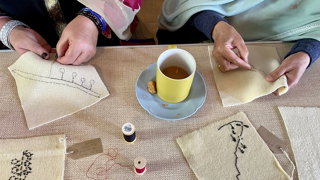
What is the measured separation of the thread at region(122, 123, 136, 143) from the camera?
52 cm

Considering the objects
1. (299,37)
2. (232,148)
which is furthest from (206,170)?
(299,37)

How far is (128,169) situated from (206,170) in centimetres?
15

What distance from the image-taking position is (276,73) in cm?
62

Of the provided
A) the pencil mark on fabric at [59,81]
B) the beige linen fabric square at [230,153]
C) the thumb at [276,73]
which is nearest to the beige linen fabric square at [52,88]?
the pencil mark on fabric at [59,81]

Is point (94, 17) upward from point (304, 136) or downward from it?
upward

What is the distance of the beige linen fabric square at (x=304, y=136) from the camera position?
1.74 ft

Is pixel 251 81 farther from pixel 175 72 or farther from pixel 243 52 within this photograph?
pixel 175 72

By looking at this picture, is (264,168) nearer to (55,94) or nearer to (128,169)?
(128,169)

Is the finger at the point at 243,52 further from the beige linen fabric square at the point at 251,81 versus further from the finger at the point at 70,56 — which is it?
the finger at the point at 70,56

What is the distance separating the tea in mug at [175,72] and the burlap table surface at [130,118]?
3.2 inches

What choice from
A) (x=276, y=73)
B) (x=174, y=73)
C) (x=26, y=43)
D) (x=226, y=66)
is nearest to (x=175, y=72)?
(x=174, y=73)

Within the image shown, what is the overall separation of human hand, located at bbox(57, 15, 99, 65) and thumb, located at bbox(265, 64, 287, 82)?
0.41 metres

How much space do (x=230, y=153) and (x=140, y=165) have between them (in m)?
0.18

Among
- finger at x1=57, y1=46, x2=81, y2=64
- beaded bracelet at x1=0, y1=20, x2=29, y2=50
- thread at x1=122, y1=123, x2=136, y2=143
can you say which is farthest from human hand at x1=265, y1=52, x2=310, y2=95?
beaded bracelet at x1=0, y1=20, x2=29, y2=50
